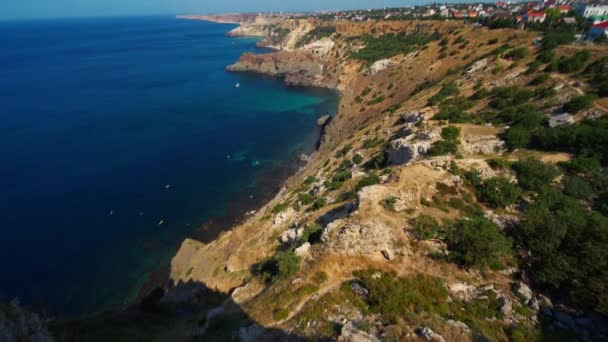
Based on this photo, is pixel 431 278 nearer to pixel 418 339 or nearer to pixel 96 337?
pixel 418 339

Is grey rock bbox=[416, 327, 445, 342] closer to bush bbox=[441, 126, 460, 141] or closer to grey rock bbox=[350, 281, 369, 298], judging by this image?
grey rock bbox=[350, 281, 369, 298]

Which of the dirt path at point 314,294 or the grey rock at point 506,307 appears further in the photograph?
the dirt path at point 314,294

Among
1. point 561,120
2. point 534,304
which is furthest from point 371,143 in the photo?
point 534,304

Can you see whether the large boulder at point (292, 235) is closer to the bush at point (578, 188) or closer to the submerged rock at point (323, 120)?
the bush at point (578, 188)

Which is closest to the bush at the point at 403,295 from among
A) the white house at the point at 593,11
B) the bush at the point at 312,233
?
the bush at the point at 312,233

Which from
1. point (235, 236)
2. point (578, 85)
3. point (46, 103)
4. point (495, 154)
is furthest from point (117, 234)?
point (46, 103)

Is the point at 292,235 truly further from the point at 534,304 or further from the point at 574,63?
the point at 574,63
